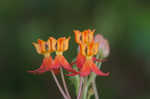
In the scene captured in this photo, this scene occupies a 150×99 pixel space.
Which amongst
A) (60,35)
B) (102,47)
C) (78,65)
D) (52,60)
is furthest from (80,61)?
(60,35)

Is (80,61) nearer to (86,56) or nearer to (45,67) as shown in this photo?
(86,56)

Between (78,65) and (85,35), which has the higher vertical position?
(85,35)

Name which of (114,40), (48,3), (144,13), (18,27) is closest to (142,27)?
(144,13)

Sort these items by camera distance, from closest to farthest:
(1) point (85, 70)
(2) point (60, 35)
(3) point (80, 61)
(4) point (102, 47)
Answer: (1) point (85, 70)
(3) point (80, 61)
(4) point (102, 47)
(2) point (60, 35)

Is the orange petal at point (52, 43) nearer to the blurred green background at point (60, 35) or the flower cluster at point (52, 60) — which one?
the flower cluster at point (52, 60)

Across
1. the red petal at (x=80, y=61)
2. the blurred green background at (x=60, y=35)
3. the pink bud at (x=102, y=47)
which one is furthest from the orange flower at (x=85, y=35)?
the blurred green background at (x=60, y=35)

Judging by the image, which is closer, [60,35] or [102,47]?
[102,47]

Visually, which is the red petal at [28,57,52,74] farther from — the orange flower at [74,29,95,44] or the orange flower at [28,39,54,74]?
the orange flower at [74,29,95,44]

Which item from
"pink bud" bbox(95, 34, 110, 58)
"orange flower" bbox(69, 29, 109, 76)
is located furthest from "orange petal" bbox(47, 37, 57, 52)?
"pink bud" bbox(95, 34, 110, 58)

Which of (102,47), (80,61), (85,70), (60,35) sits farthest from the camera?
(60,35)
